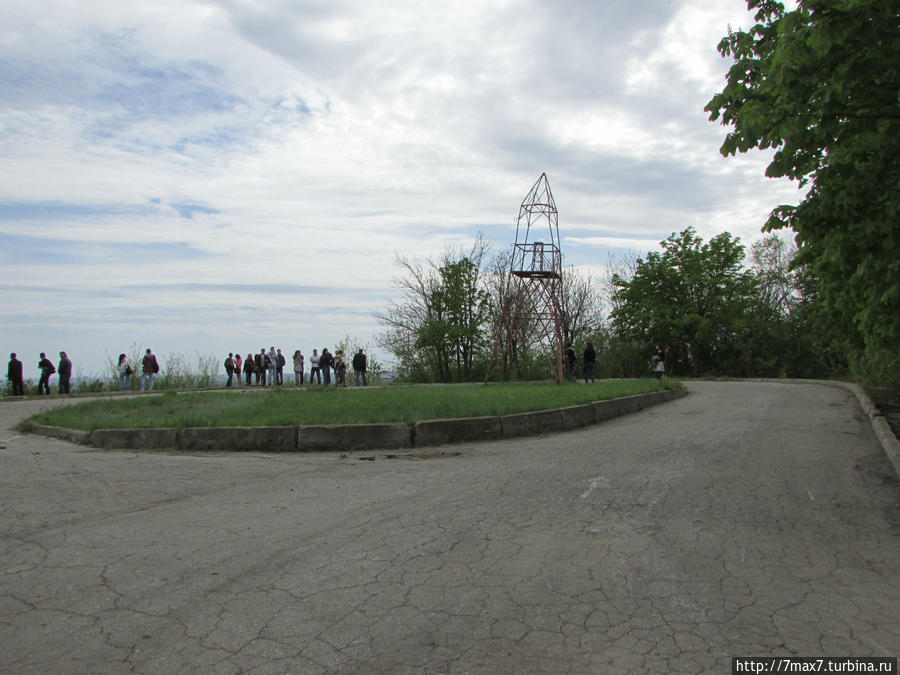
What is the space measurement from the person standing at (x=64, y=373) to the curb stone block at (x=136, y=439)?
14971 mm

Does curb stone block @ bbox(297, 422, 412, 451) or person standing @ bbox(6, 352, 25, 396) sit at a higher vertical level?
person standing @ bbox(6, 352, 25, 396)

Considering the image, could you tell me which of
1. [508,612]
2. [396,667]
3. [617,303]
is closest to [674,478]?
[508,612]

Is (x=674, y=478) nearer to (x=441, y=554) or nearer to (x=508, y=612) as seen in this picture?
(x=441, y=554)

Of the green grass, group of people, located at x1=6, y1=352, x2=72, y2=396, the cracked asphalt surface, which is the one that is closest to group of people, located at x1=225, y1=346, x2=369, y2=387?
group of people, located at x1=6, y1=352, x2=72, y2=396

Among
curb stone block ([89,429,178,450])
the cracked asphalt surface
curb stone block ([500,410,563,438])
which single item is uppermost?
curb stone block ([89,429,178,450])

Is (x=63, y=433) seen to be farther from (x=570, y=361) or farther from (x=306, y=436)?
(x=570, y=361)

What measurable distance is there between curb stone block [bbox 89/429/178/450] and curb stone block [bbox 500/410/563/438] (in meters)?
5.15

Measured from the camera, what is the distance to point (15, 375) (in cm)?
2161

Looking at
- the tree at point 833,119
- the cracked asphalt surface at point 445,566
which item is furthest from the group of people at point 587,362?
the tree at point 833,119

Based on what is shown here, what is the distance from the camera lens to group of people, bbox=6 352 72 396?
21562 mm

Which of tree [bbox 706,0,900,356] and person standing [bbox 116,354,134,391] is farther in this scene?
person standing [bbox 116,354,134,391]

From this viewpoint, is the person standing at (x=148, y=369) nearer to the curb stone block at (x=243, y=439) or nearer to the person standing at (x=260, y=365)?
the person standing at (x=260, y=365)

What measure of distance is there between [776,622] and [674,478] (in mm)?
3533

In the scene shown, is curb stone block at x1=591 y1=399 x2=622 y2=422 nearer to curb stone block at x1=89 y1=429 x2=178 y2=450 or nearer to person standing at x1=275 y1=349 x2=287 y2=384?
curb stone block at x1=89 y1=429 x2=178 y2=450
